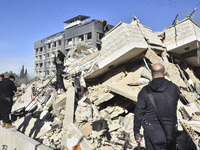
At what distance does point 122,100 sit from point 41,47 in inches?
1975

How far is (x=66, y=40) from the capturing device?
1592 inches

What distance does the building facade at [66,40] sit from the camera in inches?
1348

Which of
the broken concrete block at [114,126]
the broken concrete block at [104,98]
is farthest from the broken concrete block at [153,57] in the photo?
the broken concrete block at [114,126]

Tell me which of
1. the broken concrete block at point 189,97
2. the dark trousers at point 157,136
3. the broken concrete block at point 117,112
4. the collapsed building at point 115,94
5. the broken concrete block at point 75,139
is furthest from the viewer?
the broken concrete block at point 117,112

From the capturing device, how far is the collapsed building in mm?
4391

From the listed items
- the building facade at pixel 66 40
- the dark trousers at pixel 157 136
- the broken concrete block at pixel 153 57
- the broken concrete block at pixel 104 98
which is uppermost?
the building facade at pixel 66 40

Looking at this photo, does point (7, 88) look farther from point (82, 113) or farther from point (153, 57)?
point (153, 57)

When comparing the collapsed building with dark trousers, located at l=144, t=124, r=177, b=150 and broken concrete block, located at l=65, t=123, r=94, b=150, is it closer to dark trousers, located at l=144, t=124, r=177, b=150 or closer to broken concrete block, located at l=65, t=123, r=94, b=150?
broken concrete block, located at l=65, t=123, r=94, b=150

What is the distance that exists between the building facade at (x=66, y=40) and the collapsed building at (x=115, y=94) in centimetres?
2103

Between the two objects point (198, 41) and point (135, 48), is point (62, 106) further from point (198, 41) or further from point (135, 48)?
point (198, 41)

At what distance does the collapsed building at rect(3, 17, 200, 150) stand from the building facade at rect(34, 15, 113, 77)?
21.0 m

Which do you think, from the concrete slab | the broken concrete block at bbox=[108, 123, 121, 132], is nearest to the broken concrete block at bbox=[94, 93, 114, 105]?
the broken concrete block at bbox=[108, 123, 121, 132]

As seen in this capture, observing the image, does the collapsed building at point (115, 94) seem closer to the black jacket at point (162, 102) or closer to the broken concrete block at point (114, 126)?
the broken concrete block at point (114, 126)

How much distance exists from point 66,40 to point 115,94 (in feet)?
122
